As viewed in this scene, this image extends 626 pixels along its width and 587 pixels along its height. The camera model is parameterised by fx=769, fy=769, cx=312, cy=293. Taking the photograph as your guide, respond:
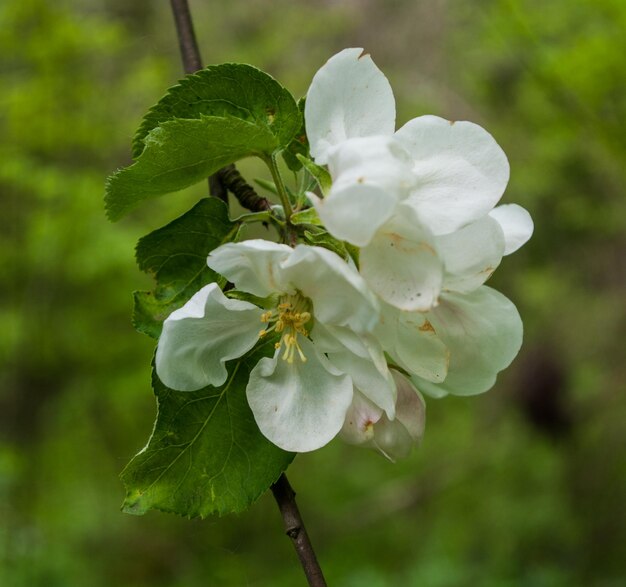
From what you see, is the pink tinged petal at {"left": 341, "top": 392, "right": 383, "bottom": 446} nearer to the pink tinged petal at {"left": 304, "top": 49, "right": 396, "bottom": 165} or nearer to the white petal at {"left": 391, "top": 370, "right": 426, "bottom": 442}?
the white petal at {"left": 391, "top": 370, "right": 426, "bottom": 442}

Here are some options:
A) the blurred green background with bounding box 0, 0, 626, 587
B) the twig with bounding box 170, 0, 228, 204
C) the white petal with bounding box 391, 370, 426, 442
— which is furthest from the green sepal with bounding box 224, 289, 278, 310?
the blurred green background with bounding box 0, 0, 626, 587

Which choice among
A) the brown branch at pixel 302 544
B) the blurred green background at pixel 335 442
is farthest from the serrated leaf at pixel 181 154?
the blurred green background at pixel 335 442

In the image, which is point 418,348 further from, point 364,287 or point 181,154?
point 181,154

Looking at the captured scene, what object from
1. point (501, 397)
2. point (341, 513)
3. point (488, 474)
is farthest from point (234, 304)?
point (501, 397)

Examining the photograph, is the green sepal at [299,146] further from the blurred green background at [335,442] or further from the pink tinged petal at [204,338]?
the blurred green background at [335,442]

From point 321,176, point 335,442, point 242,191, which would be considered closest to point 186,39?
point 242,191

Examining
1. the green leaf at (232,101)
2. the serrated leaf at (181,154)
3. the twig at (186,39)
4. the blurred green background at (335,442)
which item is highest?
the twig at (186,39)

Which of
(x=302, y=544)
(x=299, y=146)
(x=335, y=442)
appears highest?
(x=299, y=146)
